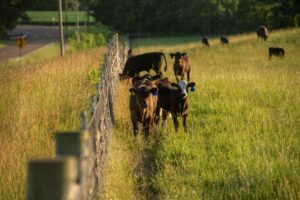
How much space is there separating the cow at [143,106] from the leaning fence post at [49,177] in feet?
26.0

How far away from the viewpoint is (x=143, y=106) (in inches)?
461

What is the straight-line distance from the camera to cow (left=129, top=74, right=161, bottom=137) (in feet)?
38.7

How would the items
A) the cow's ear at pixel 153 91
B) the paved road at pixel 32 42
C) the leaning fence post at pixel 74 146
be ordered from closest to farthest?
1. the leaning fence post at pixel 74 146
2. the cow's ear at pixel 153 91
3. the paved road at pixel 32 42

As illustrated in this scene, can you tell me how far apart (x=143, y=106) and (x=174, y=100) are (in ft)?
4.36

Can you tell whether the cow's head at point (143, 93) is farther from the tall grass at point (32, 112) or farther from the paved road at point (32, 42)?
the paved road at point (32, 42)

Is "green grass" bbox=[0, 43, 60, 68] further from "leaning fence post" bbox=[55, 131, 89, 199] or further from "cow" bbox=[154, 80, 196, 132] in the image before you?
"leaning fence post" bbox=[55, 131, 89, 199]

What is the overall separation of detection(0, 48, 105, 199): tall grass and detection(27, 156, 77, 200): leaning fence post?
3630mm

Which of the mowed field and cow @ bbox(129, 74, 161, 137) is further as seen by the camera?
cow @ bbox(129, 74, 161, 137)

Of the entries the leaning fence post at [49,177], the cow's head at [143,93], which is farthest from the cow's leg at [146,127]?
the leaning fence post at [49,177]

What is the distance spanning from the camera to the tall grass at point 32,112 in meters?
7.98

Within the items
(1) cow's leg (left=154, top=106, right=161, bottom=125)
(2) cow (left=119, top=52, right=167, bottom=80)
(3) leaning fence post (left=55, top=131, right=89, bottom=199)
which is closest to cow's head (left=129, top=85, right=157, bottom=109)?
(1) cow's leg (left=154, top=106, right=161, bottom=125)

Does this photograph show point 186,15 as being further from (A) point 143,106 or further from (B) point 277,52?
(A) point 143,106

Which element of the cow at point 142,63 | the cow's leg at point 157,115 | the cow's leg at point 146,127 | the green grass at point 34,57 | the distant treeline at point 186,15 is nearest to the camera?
the cow's leg at point 146,127

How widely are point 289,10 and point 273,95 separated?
163 feet
